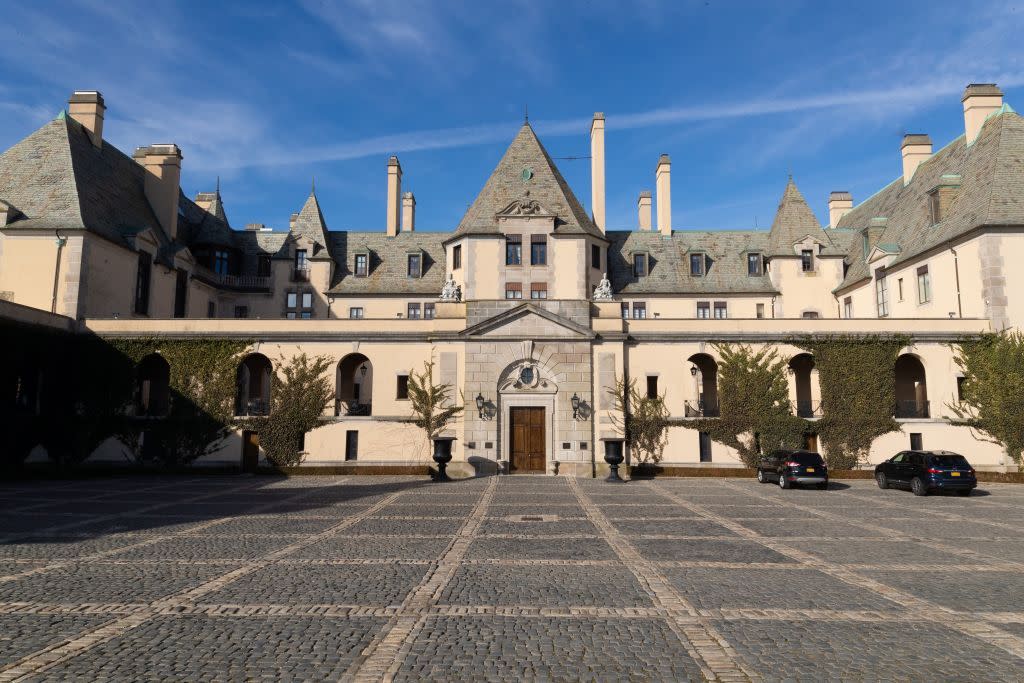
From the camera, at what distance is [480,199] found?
42.7m

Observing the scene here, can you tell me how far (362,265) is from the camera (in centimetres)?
4731

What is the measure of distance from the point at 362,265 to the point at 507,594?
39.4 metres

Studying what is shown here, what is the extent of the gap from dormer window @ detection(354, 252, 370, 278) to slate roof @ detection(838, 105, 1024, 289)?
32.9 meters

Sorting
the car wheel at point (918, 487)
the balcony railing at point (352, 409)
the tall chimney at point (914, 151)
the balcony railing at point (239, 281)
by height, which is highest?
the tall chimney at point (914, 151)

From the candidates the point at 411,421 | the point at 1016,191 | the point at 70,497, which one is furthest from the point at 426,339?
the point at 1016,191

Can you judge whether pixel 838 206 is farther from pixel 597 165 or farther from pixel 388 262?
pixel 388 262

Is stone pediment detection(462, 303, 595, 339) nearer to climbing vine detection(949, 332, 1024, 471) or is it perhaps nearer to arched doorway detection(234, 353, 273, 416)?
arched doorway detection(234, 353, 273, 416)

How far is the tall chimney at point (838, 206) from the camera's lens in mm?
55031

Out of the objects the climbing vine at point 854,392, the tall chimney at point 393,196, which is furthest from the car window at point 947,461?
the tall chimney at point 393,196

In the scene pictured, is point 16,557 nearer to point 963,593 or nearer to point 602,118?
point 963,593

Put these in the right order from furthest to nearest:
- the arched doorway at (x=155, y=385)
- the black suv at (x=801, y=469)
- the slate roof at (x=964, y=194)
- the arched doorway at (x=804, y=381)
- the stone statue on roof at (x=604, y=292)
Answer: the arched doorway at (x=155, y=385) → the arched doorway at (x=804, y=381) → the stone statue on roof at (x=604, y=292) → the slate roof at (x=964, y=194) → the black suv at (x=801, y=469)

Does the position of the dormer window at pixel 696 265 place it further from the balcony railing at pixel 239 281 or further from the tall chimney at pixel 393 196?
the balcony railing at pixel 239 281

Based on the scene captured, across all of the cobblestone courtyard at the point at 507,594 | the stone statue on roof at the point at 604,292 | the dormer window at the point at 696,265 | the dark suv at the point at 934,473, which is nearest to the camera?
the cobblestone courtyard at the point at 507,594

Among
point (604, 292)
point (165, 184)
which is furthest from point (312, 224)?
point (604, 292)
